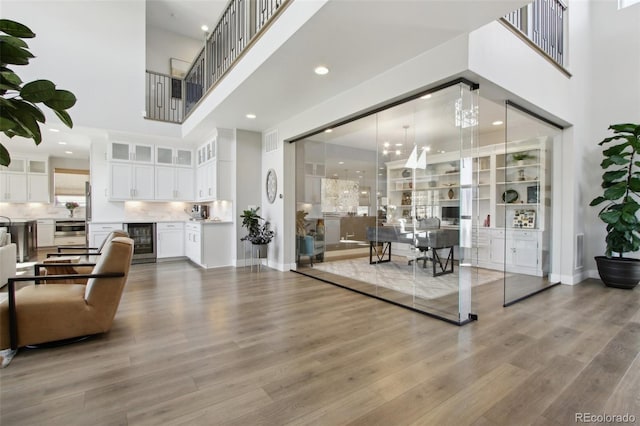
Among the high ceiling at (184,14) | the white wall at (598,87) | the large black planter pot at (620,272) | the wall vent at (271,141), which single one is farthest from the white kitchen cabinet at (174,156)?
the large black planter pot at (620,272)

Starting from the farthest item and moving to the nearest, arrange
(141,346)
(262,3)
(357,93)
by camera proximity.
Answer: (357,93) → (262,3) → (141,346)

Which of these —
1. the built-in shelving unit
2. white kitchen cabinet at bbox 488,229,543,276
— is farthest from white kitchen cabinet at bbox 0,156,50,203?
white kitchen cabinet at bbox 488,229,543,276

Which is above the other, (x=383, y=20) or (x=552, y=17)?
(x=552, y=17)

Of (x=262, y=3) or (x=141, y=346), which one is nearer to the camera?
(x=141, y=346)

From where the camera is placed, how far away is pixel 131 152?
7.10 meters

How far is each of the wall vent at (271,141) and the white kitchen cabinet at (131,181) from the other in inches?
125

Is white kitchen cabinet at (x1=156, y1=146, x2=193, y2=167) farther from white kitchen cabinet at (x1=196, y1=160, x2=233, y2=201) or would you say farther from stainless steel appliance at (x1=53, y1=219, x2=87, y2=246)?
stainless steel appliance at (x1=53, y1=219, x2=87, y2=246)

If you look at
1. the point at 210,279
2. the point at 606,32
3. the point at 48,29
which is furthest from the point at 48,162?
the point at 606,32

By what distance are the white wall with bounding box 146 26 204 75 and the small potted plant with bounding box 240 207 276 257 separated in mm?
5645

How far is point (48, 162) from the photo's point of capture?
360 inches

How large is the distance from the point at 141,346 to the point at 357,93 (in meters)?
3.80

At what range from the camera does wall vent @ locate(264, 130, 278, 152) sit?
6.02m

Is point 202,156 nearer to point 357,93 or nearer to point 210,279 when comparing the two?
point 210,279

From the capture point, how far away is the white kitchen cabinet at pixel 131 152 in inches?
273
